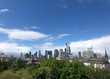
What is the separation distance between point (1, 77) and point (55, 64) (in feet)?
69.3

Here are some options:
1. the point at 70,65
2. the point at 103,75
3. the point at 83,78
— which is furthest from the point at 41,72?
the point at 103,75

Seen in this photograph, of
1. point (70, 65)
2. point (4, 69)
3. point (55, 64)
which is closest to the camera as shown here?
point (70, 65)

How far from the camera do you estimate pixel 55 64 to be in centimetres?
6944

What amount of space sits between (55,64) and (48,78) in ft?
27.7

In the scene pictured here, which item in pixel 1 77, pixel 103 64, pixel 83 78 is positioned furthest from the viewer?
pixel 103 64

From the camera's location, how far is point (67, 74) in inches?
2244

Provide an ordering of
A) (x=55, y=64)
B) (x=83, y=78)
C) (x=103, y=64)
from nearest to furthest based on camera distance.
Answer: (x=83, y=78) < (x=55, y=64) < (x=103, y=64)

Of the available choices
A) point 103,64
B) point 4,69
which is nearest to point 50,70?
point 4,69

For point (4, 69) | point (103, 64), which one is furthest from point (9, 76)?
point (103, 64)

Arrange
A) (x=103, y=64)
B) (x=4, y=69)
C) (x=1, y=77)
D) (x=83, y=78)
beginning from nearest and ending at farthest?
(x=83, y=78), (x=1, y=77), (x=4, y=69), (x=103, y=64)

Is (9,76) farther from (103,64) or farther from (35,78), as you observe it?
(103,64)

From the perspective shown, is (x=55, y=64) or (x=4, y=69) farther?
(x=4, y=69)

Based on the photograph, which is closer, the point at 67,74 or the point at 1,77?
the point at 67,74

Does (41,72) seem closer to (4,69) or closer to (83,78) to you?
(83,78)
